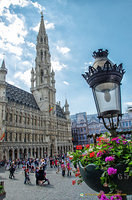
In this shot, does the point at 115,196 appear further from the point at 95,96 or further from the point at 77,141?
the point at 77,141

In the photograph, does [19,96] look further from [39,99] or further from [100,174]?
[100,174]

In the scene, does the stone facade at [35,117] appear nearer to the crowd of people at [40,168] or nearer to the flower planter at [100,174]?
the crowd of people at [40,168]

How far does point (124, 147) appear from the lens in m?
2.13

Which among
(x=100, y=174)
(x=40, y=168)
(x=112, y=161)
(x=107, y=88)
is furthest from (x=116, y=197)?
(x=40, y=168)

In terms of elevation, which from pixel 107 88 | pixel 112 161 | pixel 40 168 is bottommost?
pixel 40 168

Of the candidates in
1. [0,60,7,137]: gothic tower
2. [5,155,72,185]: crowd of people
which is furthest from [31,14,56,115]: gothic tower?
[5,155,72,185]: crowd of people

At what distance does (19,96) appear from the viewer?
4675 cm

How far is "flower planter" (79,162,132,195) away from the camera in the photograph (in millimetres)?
1851

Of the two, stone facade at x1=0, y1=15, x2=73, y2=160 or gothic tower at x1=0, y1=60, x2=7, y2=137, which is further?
stone facade at x1=0, y1=15, x2=73, y2=160

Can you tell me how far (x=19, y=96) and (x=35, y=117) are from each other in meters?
8.21

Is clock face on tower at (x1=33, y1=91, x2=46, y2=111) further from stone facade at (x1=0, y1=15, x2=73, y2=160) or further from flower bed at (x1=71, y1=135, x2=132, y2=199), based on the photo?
flower bed at (x1=71, y1=135, x2=132, y2=199)

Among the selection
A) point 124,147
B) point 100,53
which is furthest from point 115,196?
point 100,53

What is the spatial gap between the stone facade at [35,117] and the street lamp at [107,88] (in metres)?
34.0

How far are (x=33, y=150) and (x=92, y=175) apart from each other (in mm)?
43821
